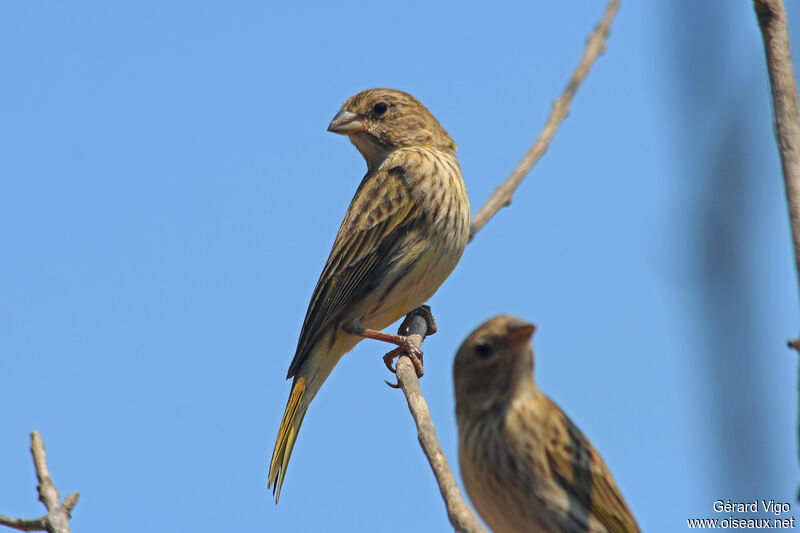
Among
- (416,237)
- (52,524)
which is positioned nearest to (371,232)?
(416,237)

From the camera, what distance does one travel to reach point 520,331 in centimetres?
364

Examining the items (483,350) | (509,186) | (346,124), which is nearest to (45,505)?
(483,350)

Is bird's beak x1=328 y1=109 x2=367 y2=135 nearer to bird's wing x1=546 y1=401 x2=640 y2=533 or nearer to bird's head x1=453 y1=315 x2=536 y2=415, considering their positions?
bird's head x1=453 y1=315 x2=536 y2=415

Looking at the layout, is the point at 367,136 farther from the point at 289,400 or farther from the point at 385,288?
the point at 289,400

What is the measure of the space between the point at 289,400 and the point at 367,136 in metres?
2.18

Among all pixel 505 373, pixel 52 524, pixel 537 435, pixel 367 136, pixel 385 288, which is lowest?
pixel 52 524

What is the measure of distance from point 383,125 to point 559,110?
5.69 ft

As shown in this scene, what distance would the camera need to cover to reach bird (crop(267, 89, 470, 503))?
6227 millimetres

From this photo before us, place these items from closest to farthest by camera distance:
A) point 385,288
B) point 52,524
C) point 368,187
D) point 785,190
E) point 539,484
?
point 785,190 < point 52,524 < point 539,484 < point 385,288 < point 368,187

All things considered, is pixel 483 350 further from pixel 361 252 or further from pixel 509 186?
pixel 361 252

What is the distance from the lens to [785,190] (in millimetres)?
2084

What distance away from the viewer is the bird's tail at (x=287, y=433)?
627 cm

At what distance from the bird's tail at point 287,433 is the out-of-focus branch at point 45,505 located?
3184 millimetres

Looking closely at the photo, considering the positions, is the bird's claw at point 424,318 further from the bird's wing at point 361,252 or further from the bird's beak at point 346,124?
the bird's beak at point 346,124
